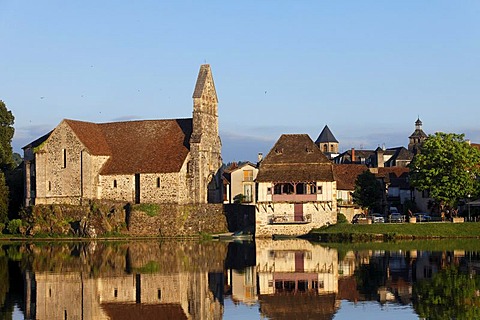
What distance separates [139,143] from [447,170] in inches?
1141

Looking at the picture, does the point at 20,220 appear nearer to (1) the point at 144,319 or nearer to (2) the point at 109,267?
(2) the point at 109,267

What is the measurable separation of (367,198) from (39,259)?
1413 inches

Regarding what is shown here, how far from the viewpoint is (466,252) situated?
5194 centimetres

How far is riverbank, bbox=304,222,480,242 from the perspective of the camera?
65.7m

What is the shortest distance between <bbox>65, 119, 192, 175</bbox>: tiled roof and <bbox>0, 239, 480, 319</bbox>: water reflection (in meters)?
21.1

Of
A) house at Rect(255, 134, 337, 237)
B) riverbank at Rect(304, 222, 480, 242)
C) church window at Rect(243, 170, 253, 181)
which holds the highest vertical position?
church window at Rect(243, 170, 253, 181)

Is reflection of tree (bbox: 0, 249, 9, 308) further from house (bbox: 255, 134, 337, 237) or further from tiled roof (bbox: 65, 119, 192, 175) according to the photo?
tiled roof (bbox: 65, 119, 192, 175)

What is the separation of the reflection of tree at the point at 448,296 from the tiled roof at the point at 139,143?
41859 millimetres

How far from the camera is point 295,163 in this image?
2832 inches

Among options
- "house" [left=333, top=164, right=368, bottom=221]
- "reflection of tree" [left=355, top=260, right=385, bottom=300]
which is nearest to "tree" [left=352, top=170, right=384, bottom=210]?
"house" [left=333, top=164, right=368, bottom=221]

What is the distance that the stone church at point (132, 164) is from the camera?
7806 centimetres

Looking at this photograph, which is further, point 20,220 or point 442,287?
point 20,220

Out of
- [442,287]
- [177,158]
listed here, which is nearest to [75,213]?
[177,158]

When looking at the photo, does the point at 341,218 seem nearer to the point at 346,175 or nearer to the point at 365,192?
the point at 365,192
